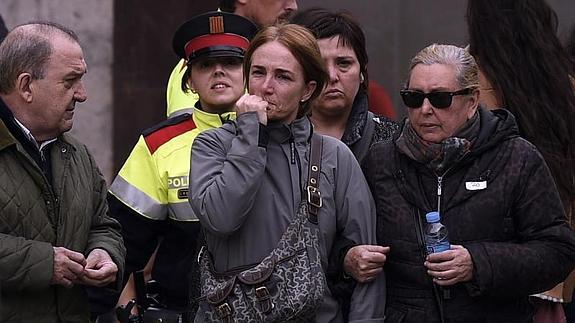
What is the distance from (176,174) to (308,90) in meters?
0.75

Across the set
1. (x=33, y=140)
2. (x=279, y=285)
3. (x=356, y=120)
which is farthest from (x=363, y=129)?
(x=33, y=140)

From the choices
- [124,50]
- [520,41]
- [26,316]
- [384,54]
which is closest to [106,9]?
[124,50]

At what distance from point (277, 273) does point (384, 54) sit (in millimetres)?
4565

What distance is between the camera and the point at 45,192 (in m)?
4.95

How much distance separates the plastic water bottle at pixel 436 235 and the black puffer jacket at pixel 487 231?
3.5 inches

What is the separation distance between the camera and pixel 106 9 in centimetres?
909

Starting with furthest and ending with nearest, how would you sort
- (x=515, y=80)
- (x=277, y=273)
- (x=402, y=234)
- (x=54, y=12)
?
1. (x=54, y=12)
2. (x=515, y=80)
3. (x=402, y=234)
4. (x=277, y=273)

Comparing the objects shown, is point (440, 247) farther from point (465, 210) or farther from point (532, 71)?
point (532, 71)

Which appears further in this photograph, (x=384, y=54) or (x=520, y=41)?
(x=384, y=54)

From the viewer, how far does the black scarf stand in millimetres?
5000

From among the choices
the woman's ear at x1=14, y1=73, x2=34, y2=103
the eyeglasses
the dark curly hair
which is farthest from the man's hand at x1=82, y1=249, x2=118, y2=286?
the dark curly hair

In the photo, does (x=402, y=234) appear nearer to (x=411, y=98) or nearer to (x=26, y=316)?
(x=411, y=98)

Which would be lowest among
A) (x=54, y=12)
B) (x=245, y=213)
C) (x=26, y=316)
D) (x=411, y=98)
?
(x=26, y=316)

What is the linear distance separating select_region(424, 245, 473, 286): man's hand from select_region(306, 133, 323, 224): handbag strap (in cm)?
43
